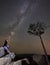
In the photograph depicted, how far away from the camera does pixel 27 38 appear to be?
29.7ft

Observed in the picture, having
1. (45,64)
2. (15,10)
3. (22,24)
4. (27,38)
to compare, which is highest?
(15,10)

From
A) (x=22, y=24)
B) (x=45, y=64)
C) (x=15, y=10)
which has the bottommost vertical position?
(x=45, y=64)

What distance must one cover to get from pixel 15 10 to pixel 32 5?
703mm

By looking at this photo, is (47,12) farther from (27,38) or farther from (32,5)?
(27,38)

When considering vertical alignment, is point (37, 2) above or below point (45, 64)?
above

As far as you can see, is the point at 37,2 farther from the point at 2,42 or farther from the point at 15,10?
the point at 2,42

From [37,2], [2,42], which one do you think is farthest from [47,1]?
[2,42]

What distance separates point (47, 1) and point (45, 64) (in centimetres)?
246

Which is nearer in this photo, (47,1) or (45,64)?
(45,64)

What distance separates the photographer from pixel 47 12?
29.9 ft

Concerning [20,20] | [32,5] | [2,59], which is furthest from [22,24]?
[2,59]

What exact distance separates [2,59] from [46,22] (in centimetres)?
220

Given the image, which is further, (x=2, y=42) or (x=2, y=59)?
(x=2, y=42)

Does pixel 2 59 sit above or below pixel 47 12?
below
